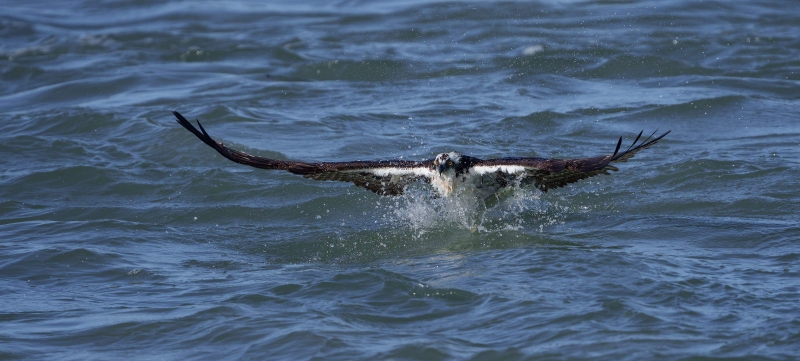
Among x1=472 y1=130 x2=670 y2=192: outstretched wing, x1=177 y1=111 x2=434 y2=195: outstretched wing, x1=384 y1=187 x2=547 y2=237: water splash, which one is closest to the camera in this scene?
x1=472 y1=130 x2=670 y2=192: outstretched wing

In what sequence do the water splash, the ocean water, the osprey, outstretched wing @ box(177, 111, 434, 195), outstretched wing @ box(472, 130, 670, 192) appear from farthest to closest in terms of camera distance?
1. the water splash
2. outstretched wing @ box(177, 111, 434, 195)
3. the osprey
4. outstretched wing @ box(472, 130, 670, 192)
5. the ocean water

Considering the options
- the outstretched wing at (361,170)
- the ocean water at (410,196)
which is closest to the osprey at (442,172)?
the outstretched wing at (361,170)

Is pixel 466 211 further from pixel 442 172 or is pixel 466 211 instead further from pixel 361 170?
pixel 361 170

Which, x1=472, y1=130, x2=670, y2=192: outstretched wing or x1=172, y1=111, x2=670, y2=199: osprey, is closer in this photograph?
x1=472, y1=130, x2=670, y2=192: outstretched wing

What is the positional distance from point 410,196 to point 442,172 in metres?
1.26

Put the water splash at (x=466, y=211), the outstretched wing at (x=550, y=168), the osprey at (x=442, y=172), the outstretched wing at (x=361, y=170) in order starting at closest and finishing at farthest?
the outstretched wing at (x=550, y=168)
the osprey at (x=442, y=172)
the outstretched wing at (x=361, y=170)
the water splash at (x=466, y=211)

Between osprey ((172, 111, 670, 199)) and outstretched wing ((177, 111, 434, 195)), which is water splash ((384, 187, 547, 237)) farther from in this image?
outstretched wing ((177, 111, 434, 195))

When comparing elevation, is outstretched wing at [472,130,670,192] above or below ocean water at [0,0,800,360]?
above

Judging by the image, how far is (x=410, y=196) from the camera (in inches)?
398

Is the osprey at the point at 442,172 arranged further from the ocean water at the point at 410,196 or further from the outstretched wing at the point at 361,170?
the ocean water at the point at 410,196

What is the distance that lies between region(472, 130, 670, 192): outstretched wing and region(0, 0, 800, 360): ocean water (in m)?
0.57

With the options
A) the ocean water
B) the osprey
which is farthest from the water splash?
the osprey

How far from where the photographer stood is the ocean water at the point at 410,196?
706 cm

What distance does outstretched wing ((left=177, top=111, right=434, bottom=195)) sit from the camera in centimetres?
857
